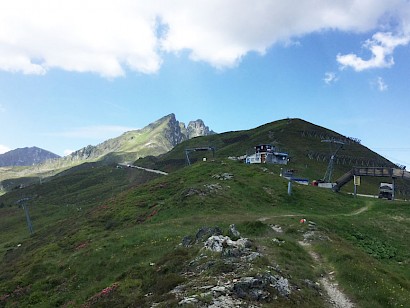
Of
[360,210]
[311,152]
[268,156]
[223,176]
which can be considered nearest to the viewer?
[360,210]

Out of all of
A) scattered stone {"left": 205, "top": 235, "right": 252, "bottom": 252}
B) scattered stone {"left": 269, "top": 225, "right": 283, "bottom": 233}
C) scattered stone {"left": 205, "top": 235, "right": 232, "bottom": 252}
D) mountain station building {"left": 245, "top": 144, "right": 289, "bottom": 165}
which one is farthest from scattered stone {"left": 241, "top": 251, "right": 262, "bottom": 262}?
mountain station building {"left": 245, "top": 144, "right": 289, "bottom": 165}

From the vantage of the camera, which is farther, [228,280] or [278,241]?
[278,241]

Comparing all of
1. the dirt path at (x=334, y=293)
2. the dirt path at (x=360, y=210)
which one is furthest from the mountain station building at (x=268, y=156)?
the dirt path at (x=334, y=293)

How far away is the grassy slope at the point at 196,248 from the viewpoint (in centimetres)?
2620

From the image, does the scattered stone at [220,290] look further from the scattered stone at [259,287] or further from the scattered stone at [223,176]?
the scattered stone at [223,176]

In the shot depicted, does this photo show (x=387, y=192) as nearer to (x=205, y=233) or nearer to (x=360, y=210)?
(x=360, y=210)

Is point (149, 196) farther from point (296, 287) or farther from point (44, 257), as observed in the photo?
point (296, 287)

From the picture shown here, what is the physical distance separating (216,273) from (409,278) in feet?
A: 72.7

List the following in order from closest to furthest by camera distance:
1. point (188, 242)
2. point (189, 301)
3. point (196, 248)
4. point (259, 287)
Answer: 1. point (189, 301)
2. point (259, 287)
3. point (196, 248)
4. point (188, 242)

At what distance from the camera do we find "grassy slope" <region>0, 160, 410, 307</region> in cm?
2620

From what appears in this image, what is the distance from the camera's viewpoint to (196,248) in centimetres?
3131

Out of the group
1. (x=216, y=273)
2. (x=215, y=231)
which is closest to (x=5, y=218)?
(x=215, y=231)

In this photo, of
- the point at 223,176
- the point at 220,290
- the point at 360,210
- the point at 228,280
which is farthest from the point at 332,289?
the point at 223,176

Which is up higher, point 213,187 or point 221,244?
point 213,187
